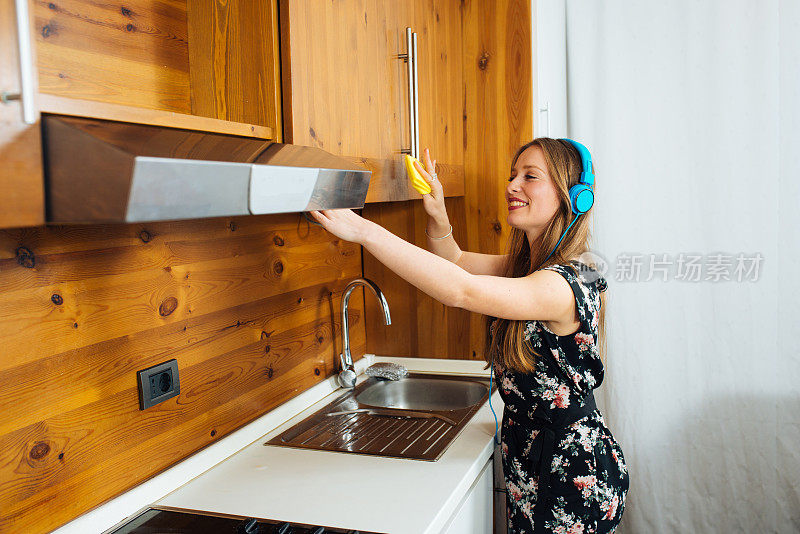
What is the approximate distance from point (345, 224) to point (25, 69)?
0.63 metres

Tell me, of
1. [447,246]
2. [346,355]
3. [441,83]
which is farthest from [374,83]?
[346,355]

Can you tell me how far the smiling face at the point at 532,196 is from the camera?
1.62m

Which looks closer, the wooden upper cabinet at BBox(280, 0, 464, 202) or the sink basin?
the wooden upper cabinet at BBox(280, 0, 464, 202)

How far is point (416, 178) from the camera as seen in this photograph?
1.69 meters

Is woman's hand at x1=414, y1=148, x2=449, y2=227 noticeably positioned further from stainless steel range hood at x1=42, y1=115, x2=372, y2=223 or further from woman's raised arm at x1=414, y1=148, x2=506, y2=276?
stainless steel range hood at x1=42, y1=115, x2=372, y2=223

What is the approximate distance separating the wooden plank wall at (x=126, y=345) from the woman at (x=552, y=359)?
571mm

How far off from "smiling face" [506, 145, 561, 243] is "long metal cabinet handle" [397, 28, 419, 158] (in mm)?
272

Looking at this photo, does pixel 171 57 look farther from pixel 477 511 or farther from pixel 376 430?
pixel 477 511

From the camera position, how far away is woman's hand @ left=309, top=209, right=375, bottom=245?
1.19 meters

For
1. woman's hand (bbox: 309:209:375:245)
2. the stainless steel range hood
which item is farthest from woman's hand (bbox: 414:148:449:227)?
the stainless steel range hood

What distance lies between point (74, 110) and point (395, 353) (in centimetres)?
172

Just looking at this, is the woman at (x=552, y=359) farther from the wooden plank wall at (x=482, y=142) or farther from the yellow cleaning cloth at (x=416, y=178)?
the wooden plank wall at (x=482, y=142)

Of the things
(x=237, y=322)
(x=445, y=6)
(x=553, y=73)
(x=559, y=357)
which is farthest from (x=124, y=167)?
(x=553, y=73)

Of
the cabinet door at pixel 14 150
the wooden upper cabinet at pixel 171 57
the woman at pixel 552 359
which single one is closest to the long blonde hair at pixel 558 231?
the woman at pixel 552 359
